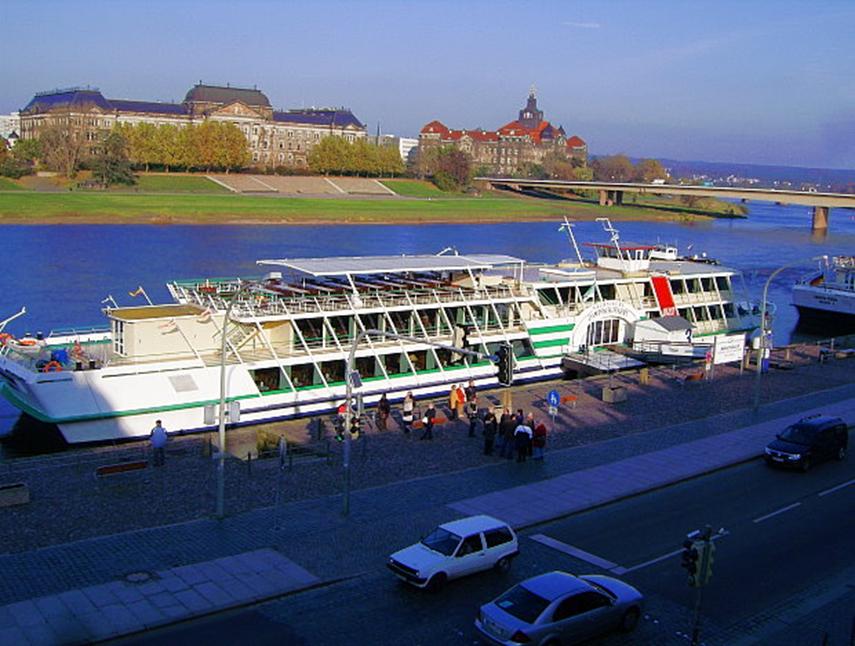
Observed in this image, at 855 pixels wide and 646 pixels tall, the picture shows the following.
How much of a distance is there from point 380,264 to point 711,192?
11976cm

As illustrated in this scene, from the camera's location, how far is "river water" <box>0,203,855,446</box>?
175 ft

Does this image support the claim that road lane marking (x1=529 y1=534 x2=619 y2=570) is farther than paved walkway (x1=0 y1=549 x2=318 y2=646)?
Yes

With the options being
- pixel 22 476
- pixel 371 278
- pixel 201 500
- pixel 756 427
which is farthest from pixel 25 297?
pixel 756 427

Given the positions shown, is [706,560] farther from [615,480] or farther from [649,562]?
[615,480]

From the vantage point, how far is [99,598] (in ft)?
48.6

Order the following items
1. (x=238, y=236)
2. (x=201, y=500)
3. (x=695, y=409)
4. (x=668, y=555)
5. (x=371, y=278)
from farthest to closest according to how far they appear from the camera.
Result: (x=238, y=236)
(x=371, y=278)
(x=695, y=409)
(x=201, y=500)
(x=668, y=555)

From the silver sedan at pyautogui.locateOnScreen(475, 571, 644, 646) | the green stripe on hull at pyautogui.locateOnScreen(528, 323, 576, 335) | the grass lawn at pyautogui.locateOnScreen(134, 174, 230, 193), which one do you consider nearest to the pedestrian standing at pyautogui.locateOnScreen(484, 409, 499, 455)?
the silver sedan at pyautogui.locateOnScreen(475, 571, 644, 646)

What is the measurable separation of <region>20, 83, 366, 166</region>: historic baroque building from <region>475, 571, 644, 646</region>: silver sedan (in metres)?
158

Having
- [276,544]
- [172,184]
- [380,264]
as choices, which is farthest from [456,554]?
[172,184]

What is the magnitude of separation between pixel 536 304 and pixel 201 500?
20.3m

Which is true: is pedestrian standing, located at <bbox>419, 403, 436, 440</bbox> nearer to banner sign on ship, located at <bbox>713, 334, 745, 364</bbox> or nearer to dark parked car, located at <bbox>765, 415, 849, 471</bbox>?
dark parked car, located at <bbox>765, 415, 849, 471</bbox>

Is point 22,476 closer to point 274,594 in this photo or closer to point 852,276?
point 274,594

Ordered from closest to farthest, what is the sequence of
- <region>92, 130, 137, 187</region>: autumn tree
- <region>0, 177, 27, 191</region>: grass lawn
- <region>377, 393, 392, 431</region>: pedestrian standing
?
<region>377, 393, 392, 431</region>: pedestrian standing < <region>0, 177, 27, 191</region>: grass lawn < <region>92, 130, 137, 187</region>: autumn tree

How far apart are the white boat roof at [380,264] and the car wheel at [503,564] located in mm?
16148
